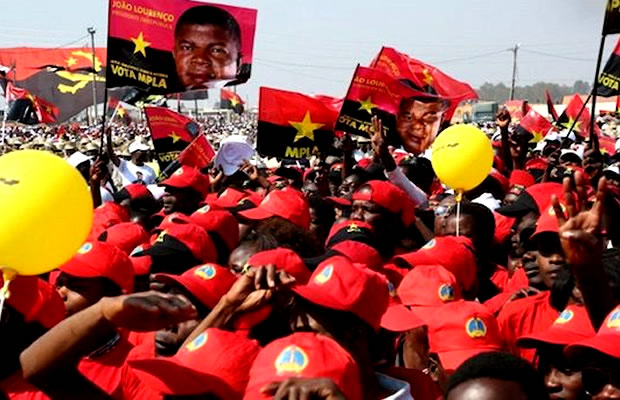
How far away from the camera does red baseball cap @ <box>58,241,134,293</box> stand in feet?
12.2

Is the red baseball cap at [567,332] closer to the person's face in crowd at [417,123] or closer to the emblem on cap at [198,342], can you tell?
the emblem on cap at [198,342]

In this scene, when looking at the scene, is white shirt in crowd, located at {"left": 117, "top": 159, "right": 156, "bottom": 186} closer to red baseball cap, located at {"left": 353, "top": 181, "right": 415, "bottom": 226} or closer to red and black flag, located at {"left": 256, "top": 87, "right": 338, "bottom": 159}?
red and black flag, located at {"left": 256, "top": 87, "right": 338, "bottom": 159}

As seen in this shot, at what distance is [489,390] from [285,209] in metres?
3.31

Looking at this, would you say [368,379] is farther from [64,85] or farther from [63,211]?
[64,85]

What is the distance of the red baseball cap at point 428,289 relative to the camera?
3801 millimetres

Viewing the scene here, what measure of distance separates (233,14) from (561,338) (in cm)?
605

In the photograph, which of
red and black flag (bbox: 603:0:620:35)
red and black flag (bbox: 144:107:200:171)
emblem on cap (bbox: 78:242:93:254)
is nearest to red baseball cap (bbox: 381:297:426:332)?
emblem on cap (bbox: 78:242:93:254)

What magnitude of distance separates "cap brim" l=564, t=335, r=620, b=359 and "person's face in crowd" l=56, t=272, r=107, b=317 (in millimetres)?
2054

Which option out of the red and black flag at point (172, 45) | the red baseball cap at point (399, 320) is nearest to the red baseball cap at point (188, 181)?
the red and black flag at point (172, 45)

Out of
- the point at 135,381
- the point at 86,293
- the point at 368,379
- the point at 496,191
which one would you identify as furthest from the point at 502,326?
the point at 496,191

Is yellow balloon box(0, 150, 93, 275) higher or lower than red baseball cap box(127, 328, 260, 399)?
higher

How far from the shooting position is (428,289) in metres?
3.87

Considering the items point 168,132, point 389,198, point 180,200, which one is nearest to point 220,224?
point 389,198

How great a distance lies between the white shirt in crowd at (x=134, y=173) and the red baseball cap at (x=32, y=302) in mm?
6621
